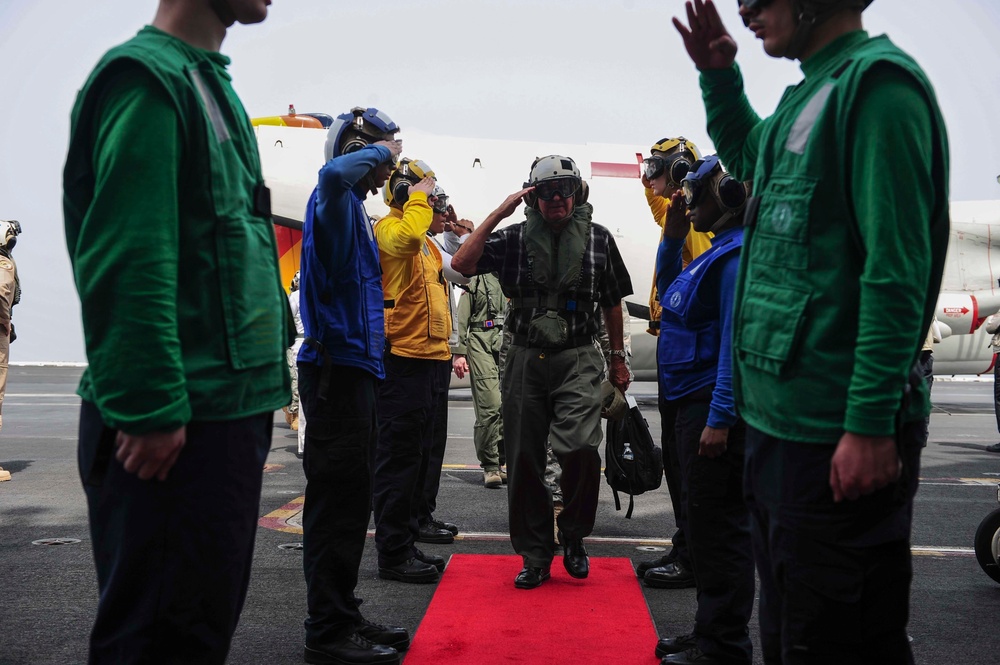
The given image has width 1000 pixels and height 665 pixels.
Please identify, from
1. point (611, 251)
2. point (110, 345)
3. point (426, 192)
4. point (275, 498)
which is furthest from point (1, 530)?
point (110, 345)

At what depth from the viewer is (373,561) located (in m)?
5.36

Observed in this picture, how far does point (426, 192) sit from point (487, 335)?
11.2 ft

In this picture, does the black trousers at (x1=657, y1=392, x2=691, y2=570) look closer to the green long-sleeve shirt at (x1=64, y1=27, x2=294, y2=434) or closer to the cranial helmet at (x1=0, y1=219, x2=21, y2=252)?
the green long-sleeve shirt at (x1=64, y1=27, x2=294, y2=434)

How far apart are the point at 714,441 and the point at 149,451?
2.34m

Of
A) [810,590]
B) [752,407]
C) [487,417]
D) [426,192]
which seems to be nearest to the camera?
[810,590]

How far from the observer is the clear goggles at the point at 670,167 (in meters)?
4.59

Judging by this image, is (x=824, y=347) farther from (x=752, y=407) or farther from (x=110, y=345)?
(x=110, y=345)

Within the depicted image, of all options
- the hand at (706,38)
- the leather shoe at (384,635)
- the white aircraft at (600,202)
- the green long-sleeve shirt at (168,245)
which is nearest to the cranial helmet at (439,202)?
the leather shoe at (384,635)

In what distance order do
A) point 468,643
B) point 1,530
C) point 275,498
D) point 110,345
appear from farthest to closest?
point 275,498
point 1,530
point 468,643
point 110,345

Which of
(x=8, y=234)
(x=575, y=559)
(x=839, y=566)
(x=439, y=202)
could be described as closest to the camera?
(x=839, y=566)

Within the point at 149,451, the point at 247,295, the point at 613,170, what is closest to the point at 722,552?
the point at 247,295

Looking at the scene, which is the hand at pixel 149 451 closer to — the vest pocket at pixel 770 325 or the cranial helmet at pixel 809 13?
the vest pocket at pixel 770 325

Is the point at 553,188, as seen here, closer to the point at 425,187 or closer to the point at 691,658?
the point at 425,187

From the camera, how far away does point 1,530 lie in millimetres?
6008
